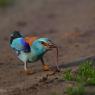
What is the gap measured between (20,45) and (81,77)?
1.14 metres

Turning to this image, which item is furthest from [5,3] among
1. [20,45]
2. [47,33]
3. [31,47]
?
[31,47]

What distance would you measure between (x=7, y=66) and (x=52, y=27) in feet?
14.0

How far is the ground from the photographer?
24.5ft

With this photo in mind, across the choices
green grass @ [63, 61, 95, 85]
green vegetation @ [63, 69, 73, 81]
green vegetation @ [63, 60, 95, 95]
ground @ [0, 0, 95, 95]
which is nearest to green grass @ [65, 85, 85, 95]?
green vegetation @ [63, 60, 95, 95]

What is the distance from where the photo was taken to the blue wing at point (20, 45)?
26.5 ft

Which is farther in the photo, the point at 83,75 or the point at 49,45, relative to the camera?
the point at 49,45

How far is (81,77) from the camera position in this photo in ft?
24.3

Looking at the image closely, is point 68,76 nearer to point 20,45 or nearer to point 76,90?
point 76,90

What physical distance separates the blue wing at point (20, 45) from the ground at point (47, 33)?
1.16 feet

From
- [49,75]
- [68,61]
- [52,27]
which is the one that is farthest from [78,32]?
[49,75]

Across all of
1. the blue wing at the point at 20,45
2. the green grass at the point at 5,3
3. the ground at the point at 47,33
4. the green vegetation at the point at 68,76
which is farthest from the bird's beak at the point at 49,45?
the green grass at the point at 5,3

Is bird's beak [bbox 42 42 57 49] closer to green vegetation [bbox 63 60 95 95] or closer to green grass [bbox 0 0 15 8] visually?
green vegetation [bbox 63 60 95 95]

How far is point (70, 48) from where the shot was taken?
34.5ft

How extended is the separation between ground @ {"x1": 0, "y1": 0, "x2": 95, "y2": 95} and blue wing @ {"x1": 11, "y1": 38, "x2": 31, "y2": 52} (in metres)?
0.35
